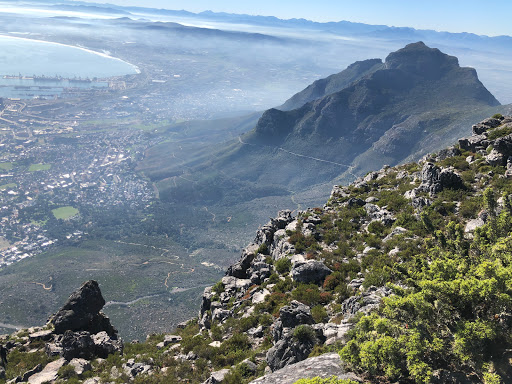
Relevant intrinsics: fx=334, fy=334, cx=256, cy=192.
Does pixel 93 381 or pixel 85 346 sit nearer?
pixel 93 381

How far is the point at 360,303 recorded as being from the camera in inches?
949

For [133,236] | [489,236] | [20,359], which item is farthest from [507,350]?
[133,236]

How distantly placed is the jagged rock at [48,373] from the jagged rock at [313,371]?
22.8 m

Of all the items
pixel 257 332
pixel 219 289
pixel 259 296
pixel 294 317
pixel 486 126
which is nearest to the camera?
pixel 294 317

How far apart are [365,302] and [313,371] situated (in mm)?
8582

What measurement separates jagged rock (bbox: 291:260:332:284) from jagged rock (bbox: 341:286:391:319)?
786cm

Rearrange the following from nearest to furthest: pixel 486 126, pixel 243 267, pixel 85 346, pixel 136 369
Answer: pixel 136 369 < pixel 85 346 < pixel 243 267 < pixel 486 126

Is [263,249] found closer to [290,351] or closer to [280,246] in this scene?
[280,246]

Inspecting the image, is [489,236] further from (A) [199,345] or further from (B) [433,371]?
(A) [199,345]

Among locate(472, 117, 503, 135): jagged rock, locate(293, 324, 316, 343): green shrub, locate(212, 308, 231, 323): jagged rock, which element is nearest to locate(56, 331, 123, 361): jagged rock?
locate(212, 308, 231, 323): jagged rock

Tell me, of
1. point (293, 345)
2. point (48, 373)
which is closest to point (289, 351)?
point (293, 345)

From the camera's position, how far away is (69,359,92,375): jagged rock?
101 feet

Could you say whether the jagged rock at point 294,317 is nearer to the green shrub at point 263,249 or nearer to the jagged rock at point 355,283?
the jagged rock at point 355,283

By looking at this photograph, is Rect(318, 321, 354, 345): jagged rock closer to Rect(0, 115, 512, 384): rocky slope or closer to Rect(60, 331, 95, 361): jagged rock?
Rect(0, 115, 512, 384): rocky slope
